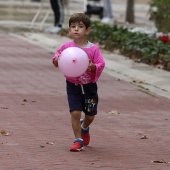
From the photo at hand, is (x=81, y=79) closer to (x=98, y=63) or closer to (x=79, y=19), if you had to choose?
(x=98, y=63)

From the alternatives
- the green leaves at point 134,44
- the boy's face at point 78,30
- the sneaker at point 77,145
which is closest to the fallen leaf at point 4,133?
the sneaker at point 77,145

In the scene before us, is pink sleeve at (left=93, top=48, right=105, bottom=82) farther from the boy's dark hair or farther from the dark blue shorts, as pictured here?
the boy's dark hair

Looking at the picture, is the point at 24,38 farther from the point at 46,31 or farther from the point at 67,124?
the point at 67,124

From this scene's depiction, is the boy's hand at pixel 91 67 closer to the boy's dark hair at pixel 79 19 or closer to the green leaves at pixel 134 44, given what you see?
the boy's dark hair at pixel 79 19

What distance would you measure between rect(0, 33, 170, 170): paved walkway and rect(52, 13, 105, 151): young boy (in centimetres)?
33

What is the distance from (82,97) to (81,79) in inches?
A: 8.5

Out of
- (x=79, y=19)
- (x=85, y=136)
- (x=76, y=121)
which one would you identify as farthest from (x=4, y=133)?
(x=79, y=19)

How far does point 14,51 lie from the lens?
1803cm

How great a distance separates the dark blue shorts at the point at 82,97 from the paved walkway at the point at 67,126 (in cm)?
45

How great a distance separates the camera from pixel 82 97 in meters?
8.23

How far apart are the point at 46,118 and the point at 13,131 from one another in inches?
41.8

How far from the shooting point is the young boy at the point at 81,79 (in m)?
8.02

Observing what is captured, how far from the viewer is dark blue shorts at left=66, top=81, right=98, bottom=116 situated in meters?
8.18

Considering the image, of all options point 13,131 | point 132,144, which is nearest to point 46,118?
point 13,131
